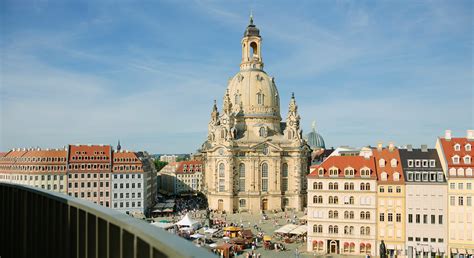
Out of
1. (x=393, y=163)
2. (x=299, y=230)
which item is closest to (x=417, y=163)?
(x=393, y=163)

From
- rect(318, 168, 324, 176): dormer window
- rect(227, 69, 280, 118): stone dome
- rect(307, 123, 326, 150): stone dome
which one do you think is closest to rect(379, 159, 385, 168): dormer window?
rect(318, 168, 324, 176): dormer window

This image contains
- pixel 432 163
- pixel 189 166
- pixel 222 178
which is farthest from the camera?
pixel 189 166

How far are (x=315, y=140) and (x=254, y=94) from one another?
87.3m

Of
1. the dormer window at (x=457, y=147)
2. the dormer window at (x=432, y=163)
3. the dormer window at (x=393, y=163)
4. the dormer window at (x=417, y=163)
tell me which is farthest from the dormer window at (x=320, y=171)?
the dormer window at (x=457, y=147)

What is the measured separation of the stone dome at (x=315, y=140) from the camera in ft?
587

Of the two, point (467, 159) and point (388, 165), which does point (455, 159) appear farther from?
point (388, 165)

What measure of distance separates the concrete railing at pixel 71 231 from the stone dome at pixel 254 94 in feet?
284

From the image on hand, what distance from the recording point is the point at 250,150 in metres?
91.1

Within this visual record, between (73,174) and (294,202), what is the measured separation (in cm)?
4277

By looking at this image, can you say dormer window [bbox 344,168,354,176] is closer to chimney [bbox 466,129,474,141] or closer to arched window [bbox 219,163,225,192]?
chimney [bbox 466,129,474,141]

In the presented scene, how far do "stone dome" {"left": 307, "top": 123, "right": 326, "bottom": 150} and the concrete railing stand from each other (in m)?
170

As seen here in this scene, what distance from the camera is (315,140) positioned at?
17988 cm

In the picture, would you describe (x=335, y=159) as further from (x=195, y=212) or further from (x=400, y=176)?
(x=195, y=212)

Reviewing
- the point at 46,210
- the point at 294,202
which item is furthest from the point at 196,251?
the point at 294,202
